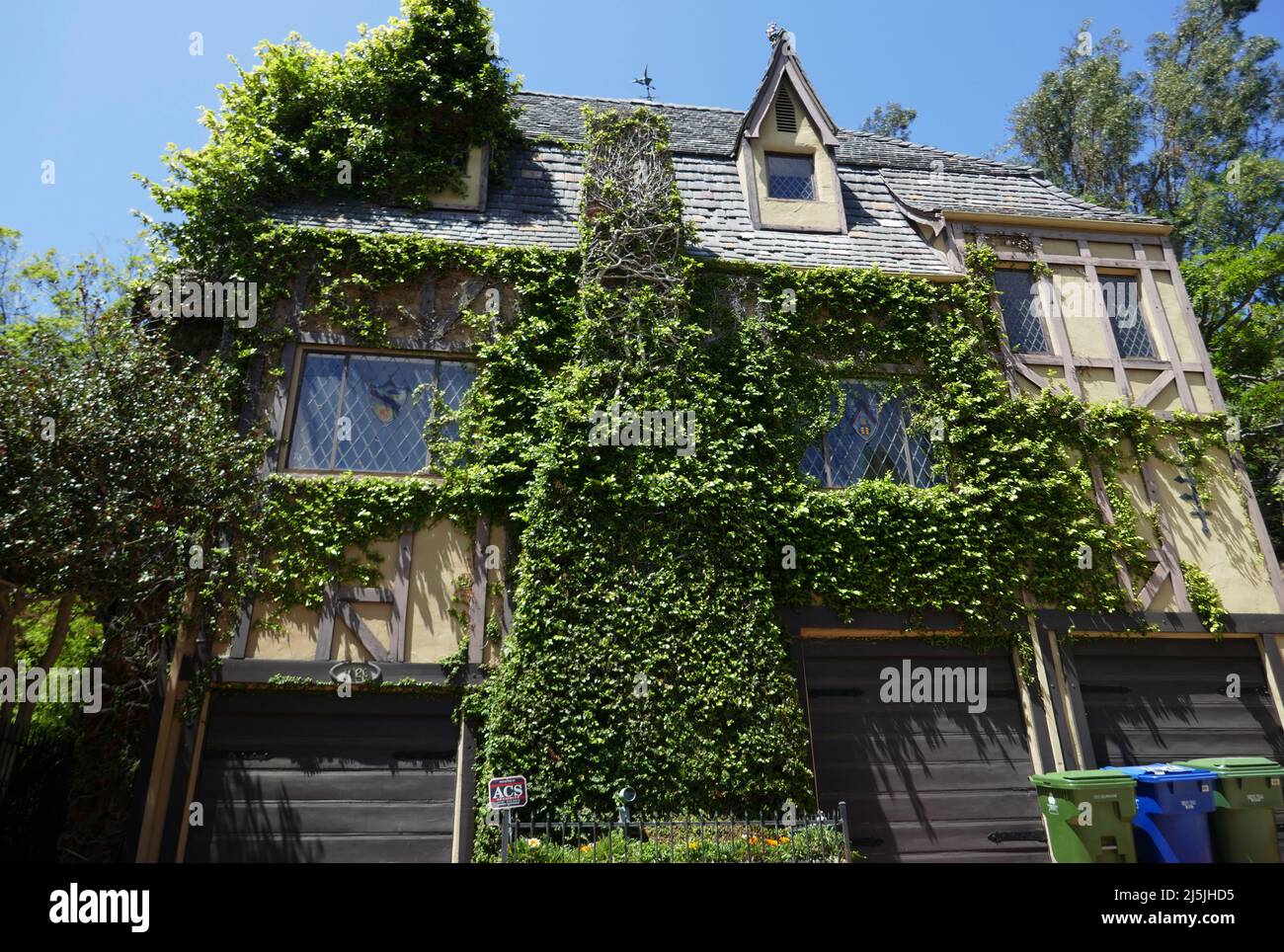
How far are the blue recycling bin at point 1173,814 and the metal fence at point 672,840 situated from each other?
9.70ft

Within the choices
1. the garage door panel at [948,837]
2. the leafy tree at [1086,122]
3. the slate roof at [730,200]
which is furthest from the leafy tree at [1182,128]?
the garage door panel at [948,837]

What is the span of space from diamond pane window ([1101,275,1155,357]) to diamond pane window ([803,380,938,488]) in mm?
3593

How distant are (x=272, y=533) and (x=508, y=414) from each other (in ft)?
9.53

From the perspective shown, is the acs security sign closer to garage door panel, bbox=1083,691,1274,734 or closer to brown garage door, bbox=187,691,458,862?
brown garage door, bbox=187,691,458,862

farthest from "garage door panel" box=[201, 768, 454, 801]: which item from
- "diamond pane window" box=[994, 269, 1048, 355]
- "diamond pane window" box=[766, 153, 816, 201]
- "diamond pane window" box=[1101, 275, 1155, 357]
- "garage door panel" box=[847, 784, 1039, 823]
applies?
"diamond pane window" box=[1101, 275, 1155, 357]

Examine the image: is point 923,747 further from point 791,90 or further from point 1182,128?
point 1182,128

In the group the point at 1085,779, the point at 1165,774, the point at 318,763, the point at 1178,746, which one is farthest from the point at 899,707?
the point at 318,763

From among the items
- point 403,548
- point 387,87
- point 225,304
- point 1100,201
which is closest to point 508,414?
point 403,548

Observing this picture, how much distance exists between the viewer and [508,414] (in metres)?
9.26

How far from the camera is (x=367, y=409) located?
942cm

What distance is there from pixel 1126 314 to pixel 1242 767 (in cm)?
639

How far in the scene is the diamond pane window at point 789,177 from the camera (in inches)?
473

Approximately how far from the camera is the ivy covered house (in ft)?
26.1

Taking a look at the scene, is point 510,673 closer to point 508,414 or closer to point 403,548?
point 403,548
